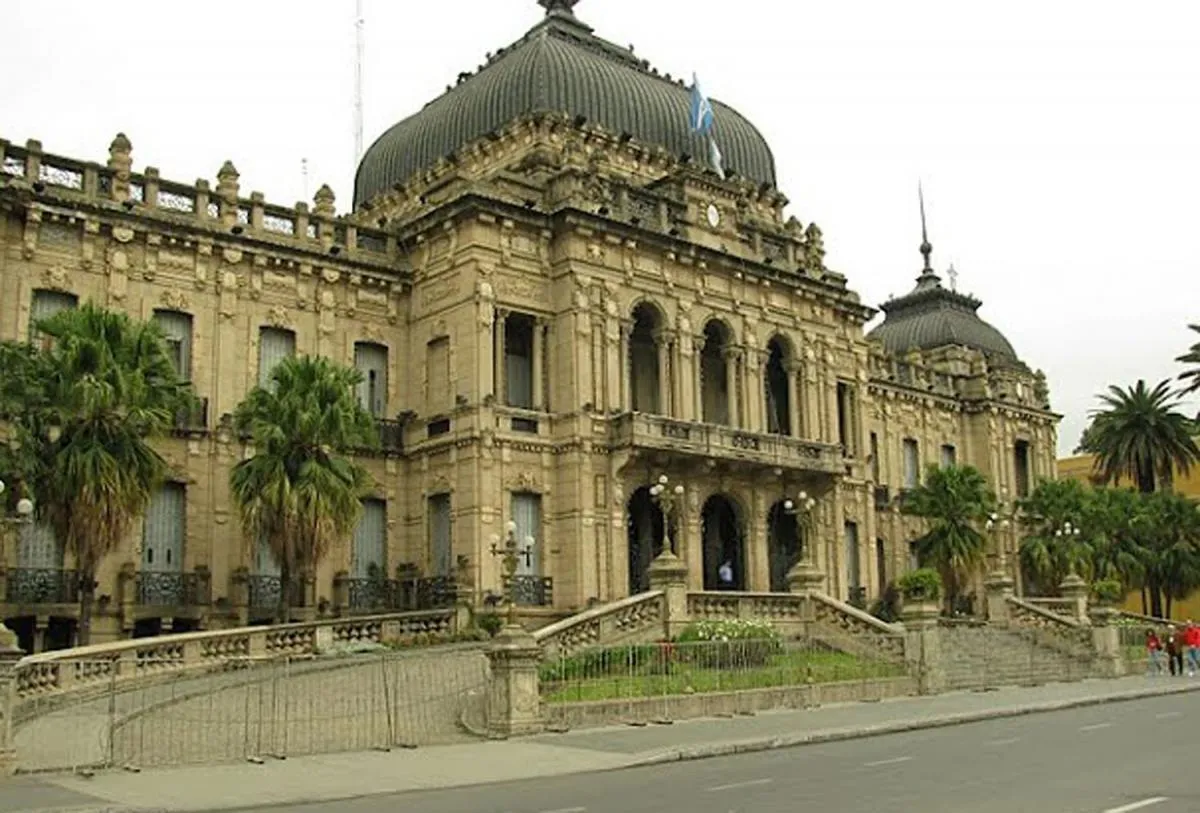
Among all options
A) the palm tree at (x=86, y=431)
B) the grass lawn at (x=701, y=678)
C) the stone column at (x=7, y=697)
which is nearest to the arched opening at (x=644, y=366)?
the grass lawn at (x=701, y=678)

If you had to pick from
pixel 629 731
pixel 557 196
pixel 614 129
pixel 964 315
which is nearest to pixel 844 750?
pixel 629 731

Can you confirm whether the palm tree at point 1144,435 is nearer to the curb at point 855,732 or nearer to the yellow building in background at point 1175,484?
the yellow building in background at point 1175,484

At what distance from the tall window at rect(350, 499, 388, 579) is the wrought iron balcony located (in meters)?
4.93

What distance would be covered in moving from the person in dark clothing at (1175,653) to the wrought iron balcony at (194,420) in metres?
27.4

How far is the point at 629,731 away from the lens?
73.9 feet

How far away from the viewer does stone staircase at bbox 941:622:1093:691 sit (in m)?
33.3

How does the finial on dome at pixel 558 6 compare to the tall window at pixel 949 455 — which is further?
the tall window at pixel 949 455

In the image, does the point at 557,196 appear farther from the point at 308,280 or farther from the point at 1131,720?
the point at 1131,720

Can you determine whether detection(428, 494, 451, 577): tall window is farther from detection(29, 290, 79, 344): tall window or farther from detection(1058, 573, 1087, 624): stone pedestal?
detection(1058, 573, 1087, 624): stone pedestal

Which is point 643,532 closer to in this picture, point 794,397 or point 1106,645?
point 794,397

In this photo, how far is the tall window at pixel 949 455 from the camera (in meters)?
61.1

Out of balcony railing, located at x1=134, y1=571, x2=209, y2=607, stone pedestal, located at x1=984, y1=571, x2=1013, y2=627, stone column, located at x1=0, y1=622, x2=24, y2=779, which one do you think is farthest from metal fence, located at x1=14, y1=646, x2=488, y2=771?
stone pedestal, located at x1=984, y1=571, x2=1013, y2=627

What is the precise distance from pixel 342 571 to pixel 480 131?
1579cm

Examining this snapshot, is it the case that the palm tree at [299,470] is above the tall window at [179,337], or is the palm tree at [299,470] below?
below
